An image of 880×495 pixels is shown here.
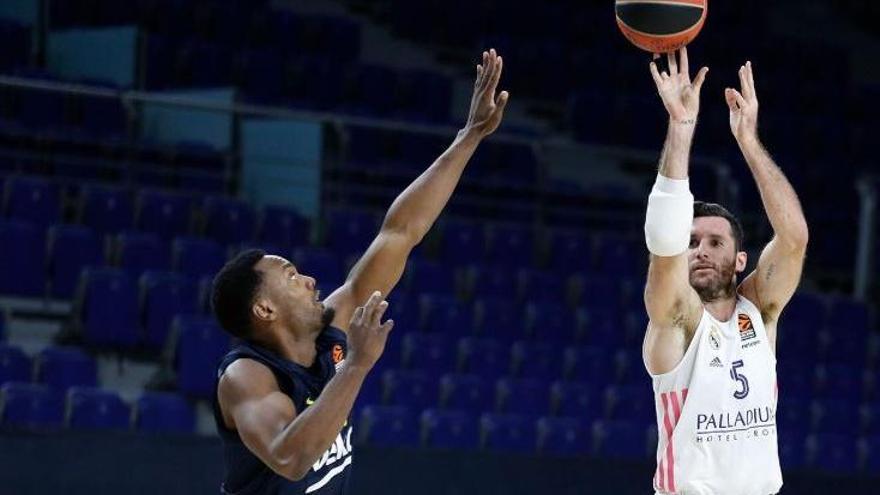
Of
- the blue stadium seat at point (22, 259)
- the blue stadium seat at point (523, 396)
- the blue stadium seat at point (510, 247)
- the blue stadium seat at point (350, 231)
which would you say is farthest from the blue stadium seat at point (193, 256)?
the blue stadium seat at point (510, 247)

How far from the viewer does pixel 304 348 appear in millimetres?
4586

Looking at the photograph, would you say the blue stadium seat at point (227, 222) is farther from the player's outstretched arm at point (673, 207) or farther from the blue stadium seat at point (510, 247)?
the player's outstretched arm at point (673, 207)

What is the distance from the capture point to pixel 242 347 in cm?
450

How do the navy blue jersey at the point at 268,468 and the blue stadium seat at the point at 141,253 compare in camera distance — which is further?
the blue stadium seat at the point at 141,253

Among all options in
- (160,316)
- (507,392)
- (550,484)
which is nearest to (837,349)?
(507,392)

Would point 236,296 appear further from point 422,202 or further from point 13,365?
point 13,365

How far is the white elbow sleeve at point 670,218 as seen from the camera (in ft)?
15.0

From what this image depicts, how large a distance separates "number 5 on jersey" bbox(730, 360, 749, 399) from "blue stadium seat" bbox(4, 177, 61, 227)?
21.7ft

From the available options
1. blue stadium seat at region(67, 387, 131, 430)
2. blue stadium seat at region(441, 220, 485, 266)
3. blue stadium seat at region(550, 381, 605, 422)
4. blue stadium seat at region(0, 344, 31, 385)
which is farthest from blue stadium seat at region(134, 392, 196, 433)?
blue stadium seat at region(441, 220, 485, 266)

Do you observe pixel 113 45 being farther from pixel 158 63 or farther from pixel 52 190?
pixel 52 190

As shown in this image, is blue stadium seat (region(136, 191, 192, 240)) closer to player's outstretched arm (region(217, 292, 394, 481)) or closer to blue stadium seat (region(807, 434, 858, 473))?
blue stadium seat (region(807, 434, 858, 473))

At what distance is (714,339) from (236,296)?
1.49 metres

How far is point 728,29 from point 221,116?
773 cm

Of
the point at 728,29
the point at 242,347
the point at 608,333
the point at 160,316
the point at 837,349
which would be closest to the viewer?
the point at 242,347
